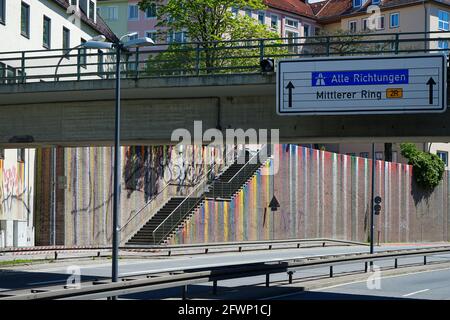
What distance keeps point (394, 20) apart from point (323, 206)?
3541 centimetres

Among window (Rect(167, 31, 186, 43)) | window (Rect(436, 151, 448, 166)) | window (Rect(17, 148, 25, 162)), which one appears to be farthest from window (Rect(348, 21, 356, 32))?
window (Rect(17, 148, 25, 162))

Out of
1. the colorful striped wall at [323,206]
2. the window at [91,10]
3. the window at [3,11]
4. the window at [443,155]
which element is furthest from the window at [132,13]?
the window at [3,11]

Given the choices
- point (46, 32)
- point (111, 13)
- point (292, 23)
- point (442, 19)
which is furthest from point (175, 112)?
point (292, 23)

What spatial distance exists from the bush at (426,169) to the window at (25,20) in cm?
3534

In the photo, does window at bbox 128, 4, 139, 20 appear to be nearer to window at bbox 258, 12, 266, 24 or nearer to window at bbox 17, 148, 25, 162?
window at bbox 258, 12, 266, 24

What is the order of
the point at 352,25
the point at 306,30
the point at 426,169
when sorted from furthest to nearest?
the point at 306,30 → the point at 352,25 → the point at 426,169

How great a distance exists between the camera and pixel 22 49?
43.8 meters

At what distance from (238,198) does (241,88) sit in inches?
1016

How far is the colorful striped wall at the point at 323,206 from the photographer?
48938mm

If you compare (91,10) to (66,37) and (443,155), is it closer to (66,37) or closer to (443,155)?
(66,37)

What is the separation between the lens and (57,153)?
41.5m

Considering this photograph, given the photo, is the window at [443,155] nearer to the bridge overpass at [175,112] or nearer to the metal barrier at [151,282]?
the bridge overpass at [175,112]

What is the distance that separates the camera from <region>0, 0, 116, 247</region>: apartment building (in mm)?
39844
